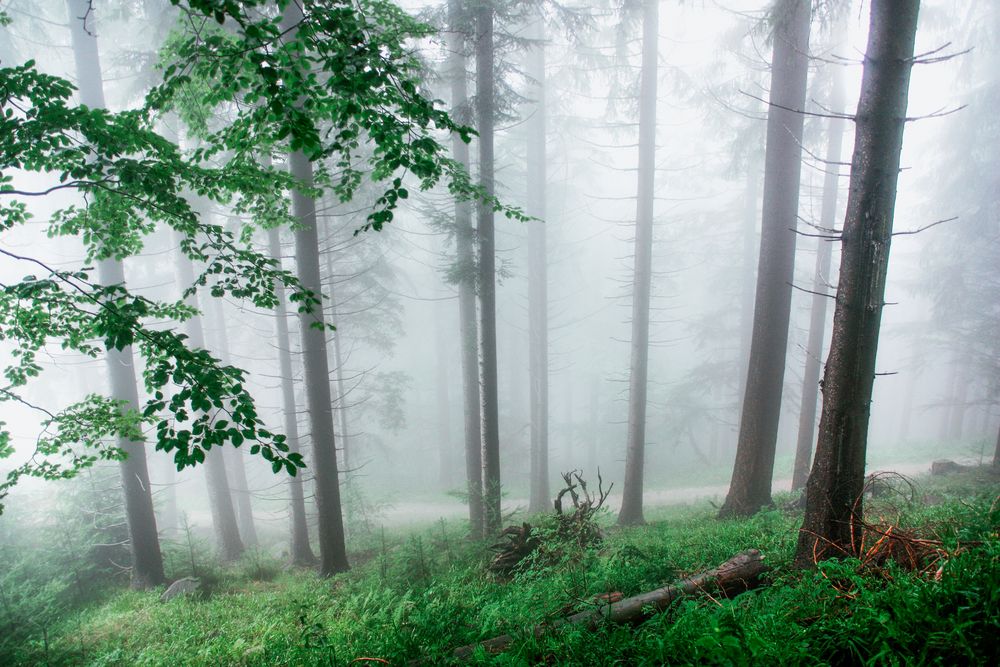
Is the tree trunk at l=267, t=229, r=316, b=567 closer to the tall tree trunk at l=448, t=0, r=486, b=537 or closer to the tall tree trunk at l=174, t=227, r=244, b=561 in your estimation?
the tall tree trunk at l=174, t=227, r=244, b=561

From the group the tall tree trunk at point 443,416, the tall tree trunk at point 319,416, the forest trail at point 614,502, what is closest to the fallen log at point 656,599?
the tall tree trunk at point 319,416

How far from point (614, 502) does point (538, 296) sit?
8303 mm

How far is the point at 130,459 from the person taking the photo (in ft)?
29.0

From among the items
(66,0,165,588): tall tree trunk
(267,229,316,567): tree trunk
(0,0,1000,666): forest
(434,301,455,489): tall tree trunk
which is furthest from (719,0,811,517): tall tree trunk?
(434,301,455,489): tall tree trunk

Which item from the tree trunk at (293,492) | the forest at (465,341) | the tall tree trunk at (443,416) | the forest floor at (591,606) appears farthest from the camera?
the tall tree trunk at (443,416)

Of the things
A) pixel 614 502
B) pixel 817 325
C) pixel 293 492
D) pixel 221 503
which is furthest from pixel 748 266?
pixel 221 503

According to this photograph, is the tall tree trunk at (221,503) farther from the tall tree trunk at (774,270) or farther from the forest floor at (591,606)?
the tall tree trunk at (774,270)

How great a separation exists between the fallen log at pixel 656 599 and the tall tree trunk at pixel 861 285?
0.64m

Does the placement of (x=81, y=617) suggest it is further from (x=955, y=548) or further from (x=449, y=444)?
(x=449, y=444)

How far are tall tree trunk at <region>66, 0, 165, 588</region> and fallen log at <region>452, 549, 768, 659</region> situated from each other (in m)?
8.56

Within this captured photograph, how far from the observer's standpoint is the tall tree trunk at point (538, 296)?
16219 mm

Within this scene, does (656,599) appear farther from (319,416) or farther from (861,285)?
(319,416)

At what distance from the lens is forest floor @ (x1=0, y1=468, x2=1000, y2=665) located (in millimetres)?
2529

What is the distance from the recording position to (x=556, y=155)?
2256 cm
